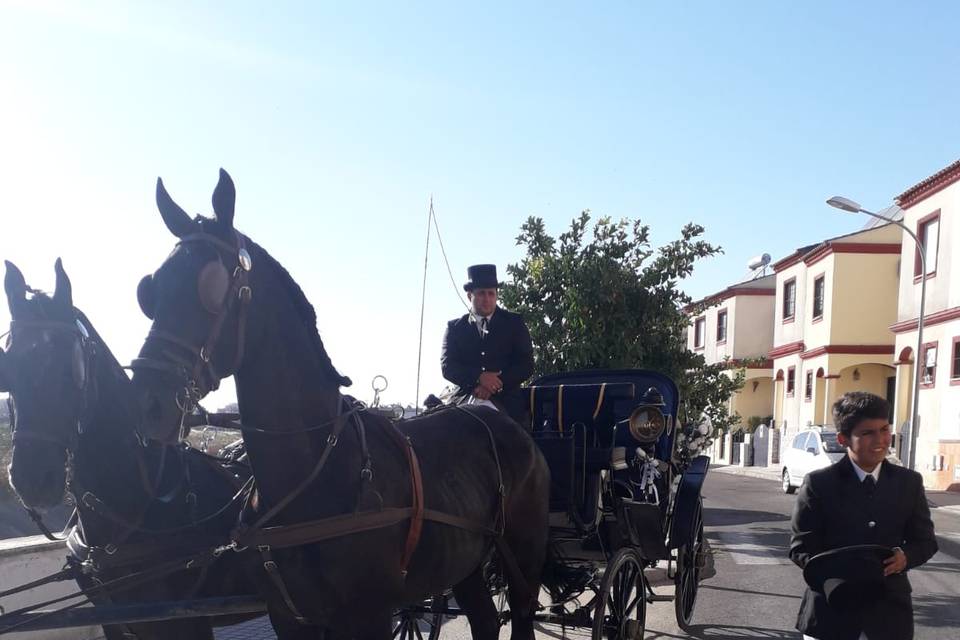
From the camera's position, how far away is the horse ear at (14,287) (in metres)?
4.12

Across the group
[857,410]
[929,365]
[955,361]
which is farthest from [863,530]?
[929,365]

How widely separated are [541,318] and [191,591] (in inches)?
359

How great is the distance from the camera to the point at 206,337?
3469 mm

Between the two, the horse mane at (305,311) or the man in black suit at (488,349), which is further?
the man in black suit at (488,349)

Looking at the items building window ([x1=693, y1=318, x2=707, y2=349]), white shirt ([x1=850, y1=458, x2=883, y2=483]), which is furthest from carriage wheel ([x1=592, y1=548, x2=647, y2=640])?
building window ([x1=693, y1=318, x2=707, y2=349])

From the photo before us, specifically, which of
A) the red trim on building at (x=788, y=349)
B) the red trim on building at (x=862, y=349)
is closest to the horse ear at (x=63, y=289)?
the red trim on building at (x=862, y=349)

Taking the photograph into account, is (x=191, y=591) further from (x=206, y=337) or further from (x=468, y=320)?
(x=468, y=320)

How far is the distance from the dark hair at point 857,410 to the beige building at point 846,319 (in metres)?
30.8

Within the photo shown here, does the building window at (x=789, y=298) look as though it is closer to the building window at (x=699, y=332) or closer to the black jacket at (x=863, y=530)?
the building window at (x=699, y=332)

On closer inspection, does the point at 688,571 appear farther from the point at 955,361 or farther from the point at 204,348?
the point at 955,361

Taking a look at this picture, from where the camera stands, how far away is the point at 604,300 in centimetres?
1286

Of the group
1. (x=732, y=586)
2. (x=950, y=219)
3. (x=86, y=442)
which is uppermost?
(x=950, y=219)

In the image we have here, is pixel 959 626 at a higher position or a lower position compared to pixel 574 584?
lower

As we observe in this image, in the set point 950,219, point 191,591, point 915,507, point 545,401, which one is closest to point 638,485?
point 545,401
